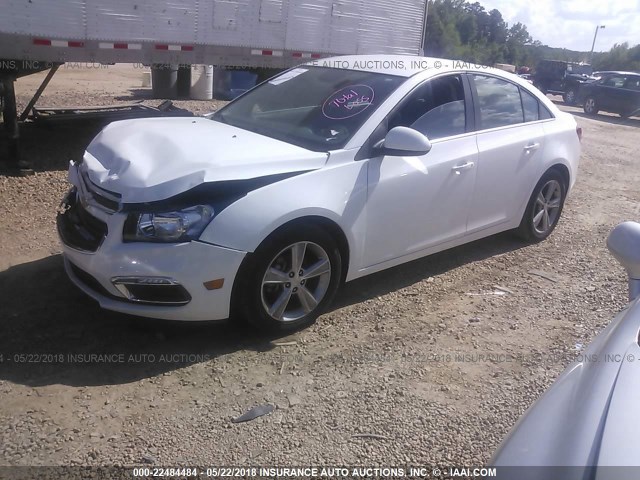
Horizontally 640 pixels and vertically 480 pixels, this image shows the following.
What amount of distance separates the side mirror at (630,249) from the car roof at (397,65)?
2290 millimetres

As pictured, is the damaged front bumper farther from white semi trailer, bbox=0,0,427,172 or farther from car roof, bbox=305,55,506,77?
white semi trailer, bbox=0,0,427,172

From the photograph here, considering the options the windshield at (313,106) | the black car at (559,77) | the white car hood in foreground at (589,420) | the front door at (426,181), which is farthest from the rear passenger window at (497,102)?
the black car at (559,77)

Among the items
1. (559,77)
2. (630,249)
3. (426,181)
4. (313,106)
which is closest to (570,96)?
(559,77)

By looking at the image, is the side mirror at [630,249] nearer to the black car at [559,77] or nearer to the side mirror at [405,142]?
the side mirror at [405,142]

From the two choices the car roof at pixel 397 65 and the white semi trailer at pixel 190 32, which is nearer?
the car roof at pixel 397 65

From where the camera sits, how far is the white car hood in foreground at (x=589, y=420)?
166cm

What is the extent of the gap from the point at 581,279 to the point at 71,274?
12.9ft

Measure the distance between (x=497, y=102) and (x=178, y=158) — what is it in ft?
9.33

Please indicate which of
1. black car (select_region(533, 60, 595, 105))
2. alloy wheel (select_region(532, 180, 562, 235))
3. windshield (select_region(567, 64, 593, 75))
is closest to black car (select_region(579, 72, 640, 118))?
black car (select_region(533, 60, 595, 105))

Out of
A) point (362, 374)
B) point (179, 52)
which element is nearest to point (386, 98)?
point (362, 374)

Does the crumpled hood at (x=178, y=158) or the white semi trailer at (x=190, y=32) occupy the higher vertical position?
the white semi trailer at (x=190, y=32)

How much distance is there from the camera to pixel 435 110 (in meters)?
4.58

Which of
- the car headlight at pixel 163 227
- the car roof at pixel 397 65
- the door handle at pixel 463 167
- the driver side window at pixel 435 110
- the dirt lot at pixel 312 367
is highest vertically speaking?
the car roof at pixel 397 65

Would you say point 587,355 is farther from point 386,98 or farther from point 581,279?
point 581,279
